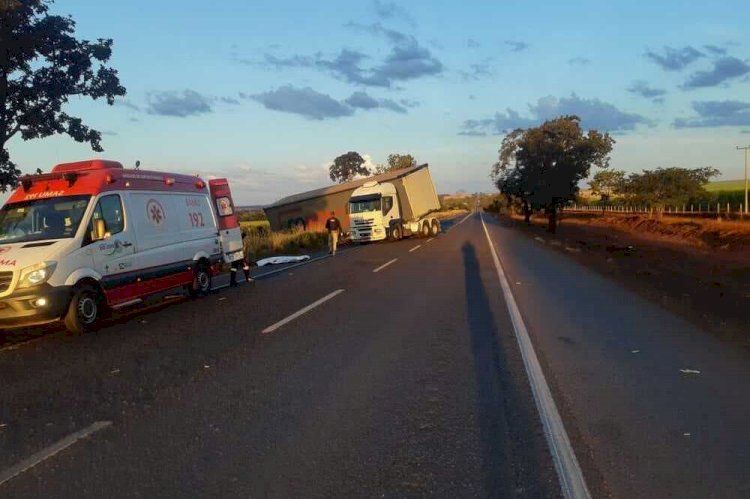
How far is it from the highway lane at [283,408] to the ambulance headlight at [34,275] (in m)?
0.90

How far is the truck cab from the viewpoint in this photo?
109 feet

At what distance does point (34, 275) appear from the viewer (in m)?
8.79

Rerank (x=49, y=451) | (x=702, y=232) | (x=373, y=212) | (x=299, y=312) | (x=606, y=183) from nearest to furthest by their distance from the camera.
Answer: (x=49, y=451), (x=299, y=312), (x=373, y=212), (x=702, y=232), (x=606, y=183)

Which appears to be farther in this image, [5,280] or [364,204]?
[364,204]

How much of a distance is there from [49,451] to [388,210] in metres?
29.4

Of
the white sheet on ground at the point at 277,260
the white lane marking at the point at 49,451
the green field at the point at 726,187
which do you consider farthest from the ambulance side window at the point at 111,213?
the green field at the point at 726,187

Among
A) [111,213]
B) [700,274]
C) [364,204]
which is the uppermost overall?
[364,204]

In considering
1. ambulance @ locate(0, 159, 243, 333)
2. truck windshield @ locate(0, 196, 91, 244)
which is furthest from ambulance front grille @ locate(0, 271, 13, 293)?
truck windshield @ locate(0, 196, 91, 244)

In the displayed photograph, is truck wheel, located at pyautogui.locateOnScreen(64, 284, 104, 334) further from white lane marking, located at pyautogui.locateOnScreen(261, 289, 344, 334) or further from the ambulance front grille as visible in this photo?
white lane marking, located at pyautogui.locateOnScreen(261, 289, 344, 334)

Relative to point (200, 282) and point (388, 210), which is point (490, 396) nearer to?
point (200, 282)

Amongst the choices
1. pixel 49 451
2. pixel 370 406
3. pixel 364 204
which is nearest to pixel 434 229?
pixel 364 204

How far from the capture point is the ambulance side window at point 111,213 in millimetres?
10266

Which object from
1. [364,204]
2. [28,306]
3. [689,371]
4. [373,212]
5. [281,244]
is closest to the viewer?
[689,371]

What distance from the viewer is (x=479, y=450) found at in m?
4.62
